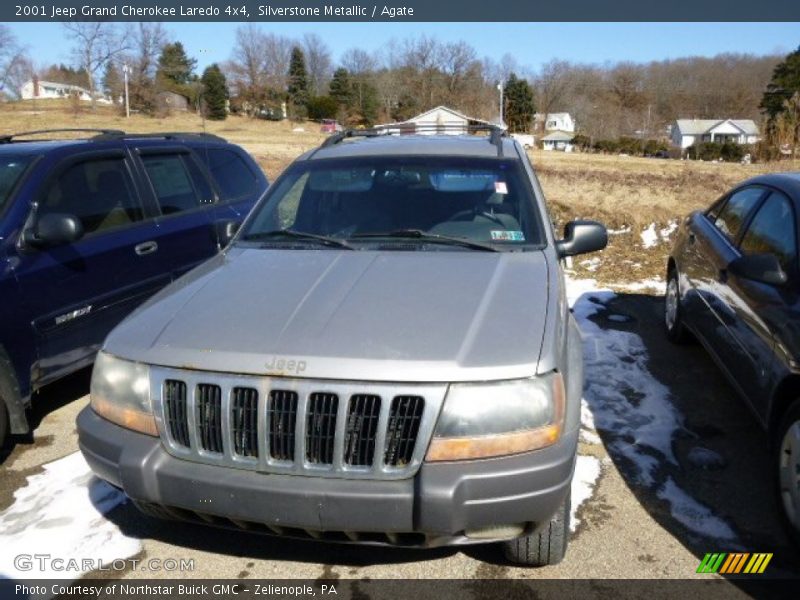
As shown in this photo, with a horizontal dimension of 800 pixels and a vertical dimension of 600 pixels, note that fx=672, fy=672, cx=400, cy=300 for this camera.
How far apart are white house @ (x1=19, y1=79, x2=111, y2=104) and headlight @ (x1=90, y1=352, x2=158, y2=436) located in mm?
78353

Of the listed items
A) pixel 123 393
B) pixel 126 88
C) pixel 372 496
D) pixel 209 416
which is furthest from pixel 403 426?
pixel 126 88

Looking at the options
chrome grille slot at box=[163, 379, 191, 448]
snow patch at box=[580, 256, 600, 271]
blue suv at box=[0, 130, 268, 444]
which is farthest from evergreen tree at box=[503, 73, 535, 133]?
chrome grille slot at box=[163, 379, 191, 448]

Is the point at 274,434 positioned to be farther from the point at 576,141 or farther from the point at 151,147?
the point at 576,141

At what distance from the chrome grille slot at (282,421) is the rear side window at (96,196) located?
108 inches

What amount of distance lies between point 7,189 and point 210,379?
271 cm

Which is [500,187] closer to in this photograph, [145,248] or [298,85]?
[145,248]

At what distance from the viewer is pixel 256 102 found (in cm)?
7125

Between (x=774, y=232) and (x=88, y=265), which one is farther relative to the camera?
(x=88, y=265)

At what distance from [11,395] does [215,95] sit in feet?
190

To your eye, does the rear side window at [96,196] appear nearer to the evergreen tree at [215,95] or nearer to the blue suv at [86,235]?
the blue suv at [86,235]

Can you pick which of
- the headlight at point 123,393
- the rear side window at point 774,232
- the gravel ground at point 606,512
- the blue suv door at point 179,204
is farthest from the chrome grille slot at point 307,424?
the blue suv door at point 179,204

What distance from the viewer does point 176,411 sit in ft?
8.37

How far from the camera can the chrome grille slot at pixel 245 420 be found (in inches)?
96.2

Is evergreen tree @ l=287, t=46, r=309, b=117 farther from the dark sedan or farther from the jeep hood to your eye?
the jeep hood
